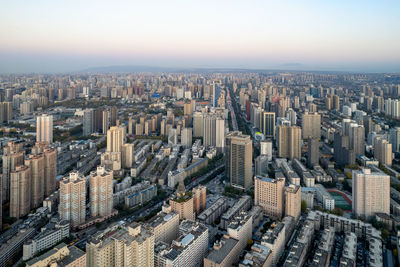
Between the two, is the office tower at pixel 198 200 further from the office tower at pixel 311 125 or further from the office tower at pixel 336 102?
the office tower at pixel 336 102

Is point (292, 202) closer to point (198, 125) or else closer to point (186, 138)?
point (186, 138)

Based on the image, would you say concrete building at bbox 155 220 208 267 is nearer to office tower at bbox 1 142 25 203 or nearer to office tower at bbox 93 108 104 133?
office tower at bbox 1 142 25 203

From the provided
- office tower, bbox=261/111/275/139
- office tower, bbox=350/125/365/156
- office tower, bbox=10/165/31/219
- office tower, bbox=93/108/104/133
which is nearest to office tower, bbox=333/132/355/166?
office tower, bbox=350/125/365/156

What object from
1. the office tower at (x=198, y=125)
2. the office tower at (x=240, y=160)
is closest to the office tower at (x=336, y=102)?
the office tower at (x=198, y=125)

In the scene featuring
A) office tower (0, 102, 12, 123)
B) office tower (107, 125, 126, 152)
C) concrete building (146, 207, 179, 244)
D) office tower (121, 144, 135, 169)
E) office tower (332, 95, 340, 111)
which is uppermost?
office tower (332, 95, 340, 111)

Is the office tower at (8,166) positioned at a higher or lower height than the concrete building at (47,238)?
higher

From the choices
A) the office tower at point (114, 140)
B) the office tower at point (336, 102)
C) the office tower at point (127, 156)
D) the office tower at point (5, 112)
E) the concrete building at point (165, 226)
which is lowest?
the concrete building at point (165, 226)
